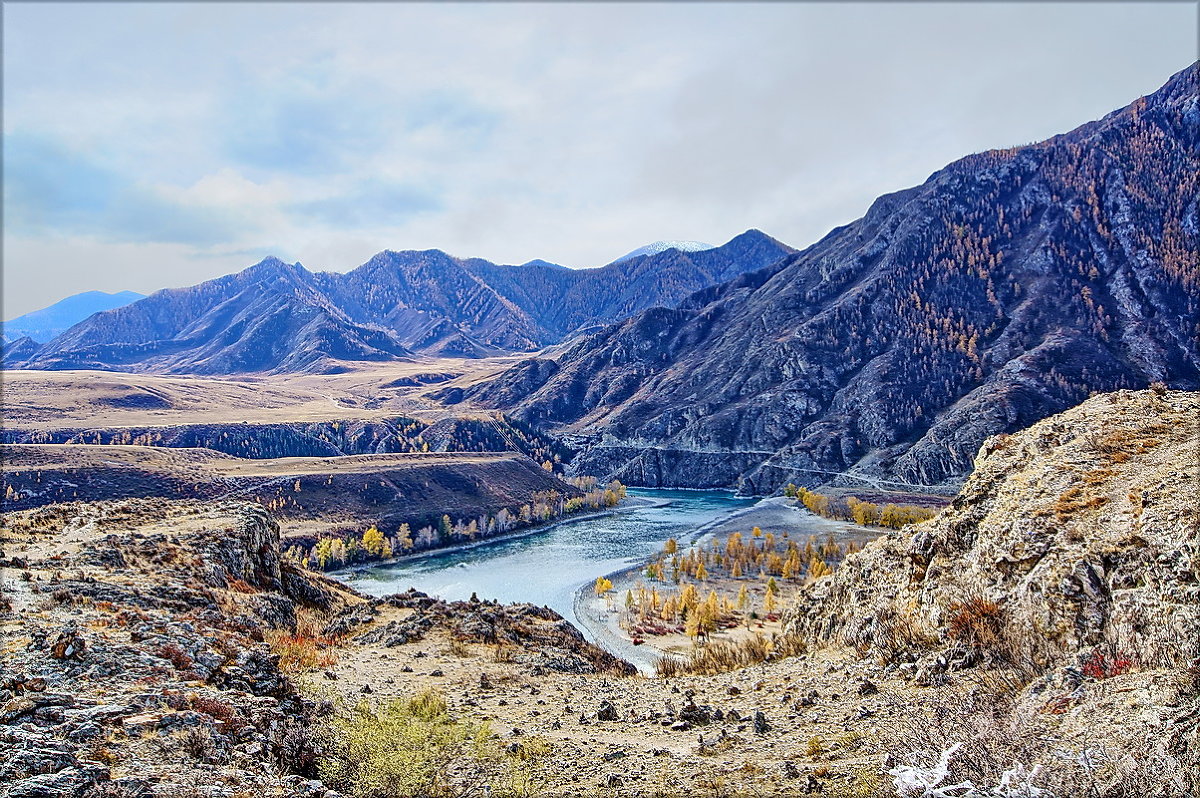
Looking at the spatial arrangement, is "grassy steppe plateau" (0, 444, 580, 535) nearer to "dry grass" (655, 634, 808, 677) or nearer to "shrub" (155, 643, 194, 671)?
"shrub" (155, 643, 194, 671)

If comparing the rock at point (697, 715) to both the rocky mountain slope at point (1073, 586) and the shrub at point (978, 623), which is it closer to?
the rocky mountain slope at point (1073, 586)

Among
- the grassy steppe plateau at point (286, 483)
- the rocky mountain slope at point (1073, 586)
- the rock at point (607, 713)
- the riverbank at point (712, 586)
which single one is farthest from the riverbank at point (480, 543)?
the rocky mountain slope at point (1073, 586)

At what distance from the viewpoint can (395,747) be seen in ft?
39.9

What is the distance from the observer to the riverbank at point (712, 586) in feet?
191

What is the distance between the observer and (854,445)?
186m

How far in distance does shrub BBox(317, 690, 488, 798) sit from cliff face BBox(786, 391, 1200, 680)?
9.02 m

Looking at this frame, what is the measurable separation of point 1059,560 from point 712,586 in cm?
7377

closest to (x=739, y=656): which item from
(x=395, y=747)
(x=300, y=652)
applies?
(x=395, y=747)

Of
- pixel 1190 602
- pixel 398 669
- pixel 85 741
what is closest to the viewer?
pixel 85 741

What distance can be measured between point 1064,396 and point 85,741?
210028 millimetres

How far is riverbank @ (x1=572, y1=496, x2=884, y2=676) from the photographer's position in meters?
58.3

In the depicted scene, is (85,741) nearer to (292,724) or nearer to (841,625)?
(292,724)

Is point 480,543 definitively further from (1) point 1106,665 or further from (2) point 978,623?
(1) point 1106,665

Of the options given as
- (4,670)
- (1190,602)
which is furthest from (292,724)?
(1190,602)
